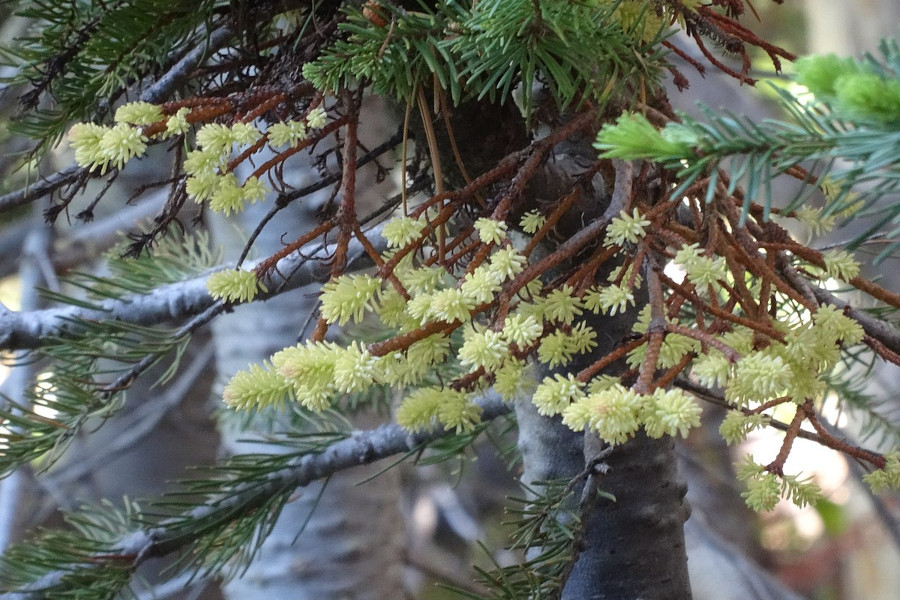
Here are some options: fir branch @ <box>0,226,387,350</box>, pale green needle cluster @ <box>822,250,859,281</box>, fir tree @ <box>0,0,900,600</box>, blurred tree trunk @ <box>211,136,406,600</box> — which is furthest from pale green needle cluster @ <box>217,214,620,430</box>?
blurred tree trunk @ <box>211,136,406,600</box>

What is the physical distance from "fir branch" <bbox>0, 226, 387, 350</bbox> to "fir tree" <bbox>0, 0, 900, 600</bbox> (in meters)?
0.07

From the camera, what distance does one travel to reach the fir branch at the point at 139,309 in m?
0.60

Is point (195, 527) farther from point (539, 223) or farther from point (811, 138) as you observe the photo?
point (811, 138)

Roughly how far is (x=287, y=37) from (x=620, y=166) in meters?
0.19

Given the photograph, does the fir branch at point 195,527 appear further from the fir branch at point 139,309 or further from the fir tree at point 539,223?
the fir branch at point 139,309

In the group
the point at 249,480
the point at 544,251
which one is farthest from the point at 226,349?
the point at 544,251

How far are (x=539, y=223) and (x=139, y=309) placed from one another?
398 mm

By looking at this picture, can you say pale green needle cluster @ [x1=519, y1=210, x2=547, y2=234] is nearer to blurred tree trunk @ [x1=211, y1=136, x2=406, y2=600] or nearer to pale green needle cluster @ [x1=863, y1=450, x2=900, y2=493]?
pale green needle cluster @ [x1=863, y1=450, x2=900, y2=493]

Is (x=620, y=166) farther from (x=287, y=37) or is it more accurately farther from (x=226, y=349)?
(x=226, y=349)

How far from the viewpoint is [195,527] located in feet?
1.88

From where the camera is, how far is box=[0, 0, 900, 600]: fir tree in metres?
0.25

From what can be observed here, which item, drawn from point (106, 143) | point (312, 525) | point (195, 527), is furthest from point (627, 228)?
point (312, 525)

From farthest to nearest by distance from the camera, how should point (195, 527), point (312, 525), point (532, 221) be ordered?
point (312, 525)
point (195, 527)
point (532, 221)

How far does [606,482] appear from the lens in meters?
0.45
